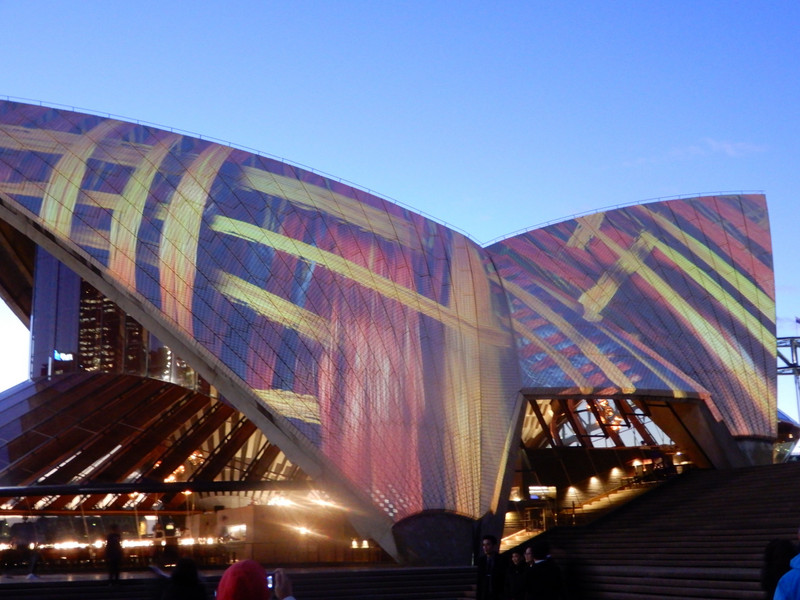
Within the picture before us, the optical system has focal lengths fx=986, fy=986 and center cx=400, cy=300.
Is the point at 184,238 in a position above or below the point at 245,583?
above

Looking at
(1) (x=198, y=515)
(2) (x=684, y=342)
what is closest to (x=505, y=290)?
(2) (x=684, y=342)

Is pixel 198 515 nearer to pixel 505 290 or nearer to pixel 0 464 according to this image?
pixel 0 464

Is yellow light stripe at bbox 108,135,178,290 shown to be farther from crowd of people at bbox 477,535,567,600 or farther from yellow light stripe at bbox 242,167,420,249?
crowd of people at bbox 477,535,567,600

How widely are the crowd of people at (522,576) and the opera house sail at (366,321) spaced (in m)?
8.52

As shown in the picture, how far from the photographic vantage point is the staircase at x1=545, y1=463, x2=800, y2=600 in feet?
46.6

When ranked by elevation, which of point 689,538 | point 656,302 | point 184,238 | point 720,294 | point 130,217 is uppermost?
point 130,217

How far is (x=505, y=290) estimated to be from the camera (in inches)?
989

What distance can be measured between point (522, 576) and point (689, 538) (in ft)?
28.9

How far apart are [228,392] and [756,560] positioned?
10.4 m

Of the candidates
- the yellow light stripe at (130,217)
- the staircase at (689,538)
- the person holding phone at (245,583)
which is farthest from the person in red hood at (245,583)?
the yellow light stripe at (130,217)

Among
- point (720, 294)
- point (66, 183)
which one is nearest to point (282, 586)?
point (66, 183)

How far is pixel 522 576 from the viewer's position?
10039mm

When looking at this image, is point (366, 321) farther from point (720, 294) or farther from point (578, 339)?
point (720, 294)

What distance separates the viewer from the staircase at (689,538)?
14.2m
